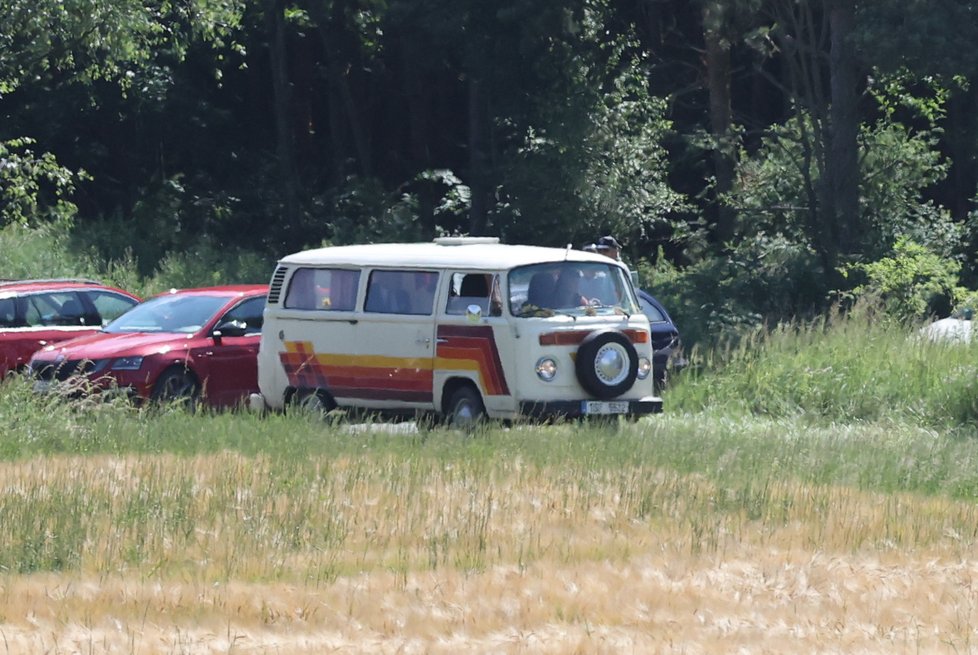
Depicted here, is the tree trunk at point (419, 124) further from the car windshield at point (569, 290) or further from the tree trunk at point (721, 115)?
the car windshield at point (569, 290)

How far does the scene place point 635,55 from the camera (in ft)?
133

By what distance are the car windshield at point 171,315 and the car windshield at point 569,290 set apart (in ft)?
15.1

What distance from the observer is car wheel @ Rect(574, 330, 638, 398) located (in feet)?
52.0

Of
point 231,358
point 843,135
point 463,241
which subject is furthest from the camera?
point 843,135

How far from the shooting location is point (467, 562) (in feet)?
32.8

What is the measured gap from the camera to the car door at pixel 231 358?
18688 millimetres

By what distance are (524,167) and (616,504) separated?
26.5m

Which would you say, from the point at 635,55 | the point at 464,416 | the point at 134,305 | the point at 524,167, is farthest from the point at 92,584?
the point at 635,55

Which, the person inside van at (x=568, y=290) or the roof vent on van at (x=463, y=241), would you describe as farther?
the roof vent on van at (x=463, y=241)

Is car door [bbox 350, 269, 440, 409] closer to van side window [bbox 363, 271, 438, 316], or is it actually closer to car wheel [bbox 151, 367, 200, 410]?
van side window [bbox 363, 271, 438, 316]

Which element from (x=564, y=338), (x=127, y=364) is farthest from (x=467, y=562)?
(x=127, y=364)

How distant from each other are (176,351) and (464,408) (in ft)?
12.6

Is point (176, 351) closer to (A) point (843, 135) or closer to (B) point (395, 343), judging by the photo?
(B) point (395, 343)

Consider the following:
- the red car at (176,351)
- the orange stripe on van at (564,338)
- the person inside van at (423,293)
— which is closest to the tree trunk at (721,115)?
the red car at (176,351)
